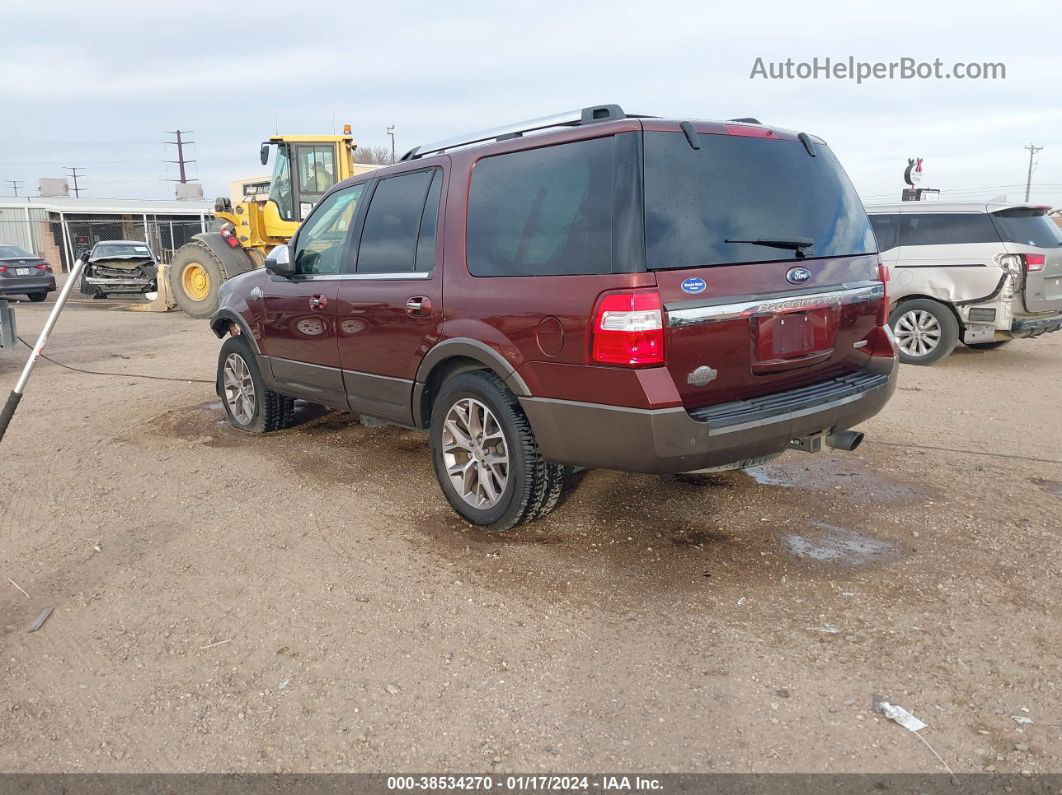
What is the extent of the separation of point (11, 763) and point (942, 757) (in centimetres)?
284

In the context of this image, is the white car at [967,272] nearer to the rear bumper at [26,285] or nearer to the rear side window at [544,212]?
the rear side window at [544,212]

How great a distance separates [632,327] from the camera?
3.33m

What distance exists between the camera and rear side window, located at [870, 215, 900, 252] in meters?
9.69

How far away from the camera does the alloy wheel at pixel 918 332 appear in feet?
30.9

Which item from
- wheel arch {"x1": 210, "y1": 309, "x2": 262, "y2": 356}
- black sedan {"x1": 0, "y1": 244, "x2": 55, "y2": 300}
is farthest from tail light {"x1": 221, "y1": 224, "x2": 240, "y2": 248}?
wheel arch {"x1": 210, "y1": 309, "x2": 262, "y2": 356}

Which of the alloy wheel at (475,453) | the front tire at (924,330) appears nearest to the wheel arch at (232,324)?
the alloy wheel at (475,453)

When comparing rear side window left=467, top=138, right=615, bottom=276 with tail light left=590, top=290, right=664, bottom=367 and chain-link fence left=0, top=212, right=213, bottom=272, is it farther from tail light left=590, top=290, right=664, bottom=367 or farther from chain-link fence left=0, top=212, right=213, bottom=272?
A: chain-link fence left=0, top=212, right=213, bottom=272

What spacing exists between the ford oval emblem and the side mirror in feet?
10.3

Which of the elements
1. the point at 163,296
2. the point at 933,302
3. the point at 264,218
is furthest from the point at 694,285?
the point at 163,296

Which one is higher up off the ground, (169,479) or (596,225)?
(596,225)

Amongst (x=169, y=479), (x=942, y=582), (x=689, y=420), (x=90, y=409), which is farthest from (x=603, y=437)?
(x=90, y=409)

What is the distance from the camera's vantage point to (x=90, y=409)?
7.38m

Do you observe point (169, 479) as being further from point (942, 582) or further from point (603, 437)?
point (942, 582)

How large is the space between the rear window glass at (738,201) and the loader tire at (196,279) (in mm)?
13491
